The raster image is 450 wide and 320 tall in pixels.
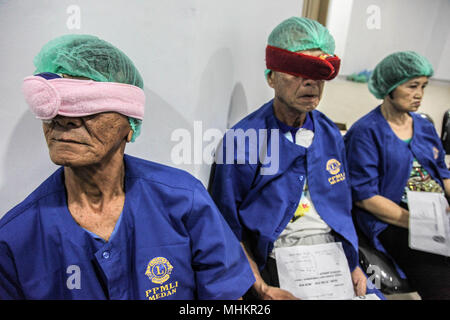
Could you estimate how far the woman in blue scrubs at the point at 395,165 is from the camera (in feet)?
4.49

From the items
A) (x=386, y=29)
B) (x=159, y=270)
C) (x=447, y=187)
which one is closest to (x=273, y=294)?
(x=159, y=270)

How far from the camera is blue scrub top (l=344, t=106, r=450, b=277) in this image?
1384mm

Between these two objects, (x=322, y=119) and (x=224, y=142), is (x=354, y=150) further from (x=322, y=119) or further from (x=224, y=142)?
(x=224, y=142)

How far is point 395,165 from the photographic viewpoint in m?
1.39

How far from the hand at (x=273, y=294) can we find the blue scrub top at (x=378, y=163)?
0.63 metres

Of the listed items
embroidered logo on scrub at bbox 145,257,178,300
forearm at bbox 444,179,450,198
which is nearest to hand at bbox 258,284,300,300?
embroidered logo on scrub at bbox 145,257,178,300

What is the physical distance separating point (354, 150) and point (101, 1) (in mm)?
1231

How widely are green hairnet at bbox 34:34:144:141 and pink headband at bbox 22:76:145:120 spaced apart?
0.03 m

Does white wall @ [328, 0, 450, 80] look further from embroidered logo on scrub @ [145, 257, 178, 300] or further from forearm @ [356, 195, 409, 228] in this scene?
embroidered logo on scrub @ [145, 257, 178, 300]

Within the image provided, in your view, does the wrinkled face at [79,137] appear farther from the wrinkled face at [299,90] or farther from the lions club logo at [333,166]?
the lions club logo at [333,166]

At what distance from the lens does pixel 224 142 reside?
1.11 meters

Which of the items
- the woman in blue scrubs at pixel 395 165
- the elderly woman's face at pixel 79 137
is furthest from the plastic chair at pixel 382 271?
the elderly woman's face at pixel 79 137
